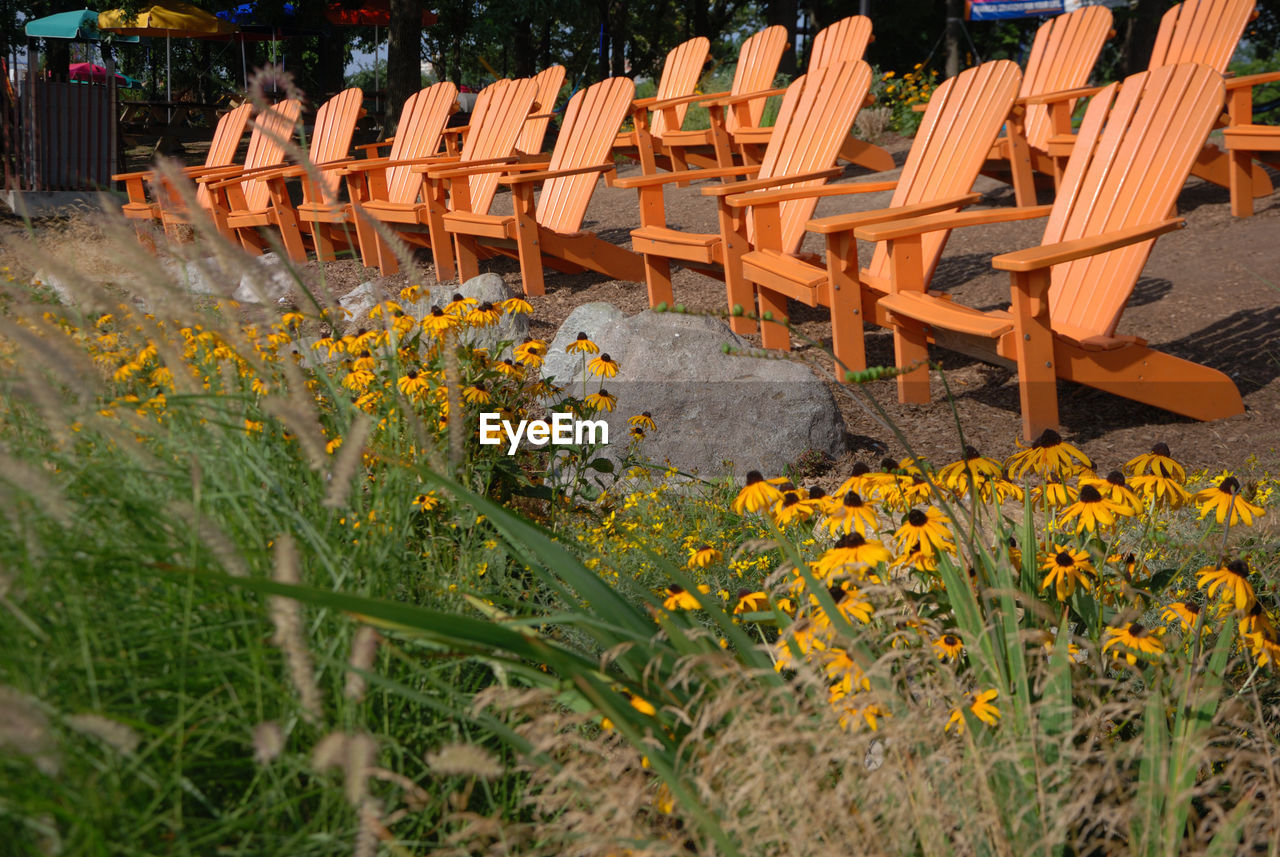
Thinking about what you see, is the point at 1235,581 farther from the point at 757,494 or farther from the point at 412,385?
the point at 412,385

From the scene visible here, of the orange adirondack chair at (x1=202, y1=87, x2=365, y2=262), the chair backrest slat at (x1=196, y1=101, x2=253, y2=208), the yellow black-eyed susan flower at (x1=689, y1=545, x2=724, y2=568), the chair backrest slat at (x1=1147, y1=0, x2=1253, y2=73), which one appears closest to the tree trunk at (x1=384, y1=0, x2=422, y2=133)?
the chair backrest slat at (x1=196, y1=101, x2=253, y2=208)

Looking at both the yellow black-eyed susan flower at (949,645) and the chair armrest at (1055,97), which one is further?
the chair armrest at (1055,97)

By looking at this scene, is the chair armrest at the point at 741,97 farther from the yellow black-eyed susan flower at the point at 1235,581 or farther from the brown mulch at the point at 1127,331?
the yellow black-eyed susan flower at the point at 1235,581

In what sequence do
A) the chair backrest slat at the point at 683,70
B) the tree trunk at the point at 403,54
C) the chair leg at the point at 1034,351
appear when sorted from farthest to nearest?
1. the tree trunk at the point at 403,54
2. the chair backrest slat at the point at 683,70
3. the chair leg at the point at 1034,351

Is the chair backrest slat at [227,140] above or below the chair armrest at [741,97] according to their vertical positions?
below

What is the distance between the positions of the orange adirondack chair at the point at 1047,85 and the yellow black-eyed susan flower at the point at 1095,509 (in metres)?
5.31

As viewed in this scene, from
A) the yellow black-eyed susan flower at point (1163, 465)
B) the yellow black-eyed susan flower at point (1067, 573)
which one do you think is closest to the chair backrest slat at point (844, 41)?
the yellow black-eyed susan flower at point (1163, 465)

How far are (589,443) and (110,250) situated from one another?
1.53 m

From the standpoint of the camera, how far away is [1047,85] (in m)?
7.13

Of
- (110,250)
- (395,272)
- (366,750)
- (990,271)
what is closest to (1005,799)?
(366,750)

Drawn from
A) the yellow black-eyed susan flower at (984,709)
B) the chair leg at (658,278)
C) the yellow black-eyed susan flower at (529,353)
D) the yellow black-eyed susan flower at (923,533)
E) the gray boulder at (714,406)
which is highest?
A: the yellow black-eyed susan flower at (923,533)

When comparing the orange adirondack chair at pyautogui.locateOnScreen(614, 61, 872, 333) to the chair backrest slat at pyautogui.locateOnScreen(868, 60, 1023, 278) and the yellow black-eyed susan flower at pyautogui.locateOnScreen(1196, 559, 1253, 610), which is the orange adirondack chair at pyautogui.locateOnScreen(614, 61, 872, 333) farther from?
the yellow black-eyed susan flower at pyautogui.locateOnScreen(1196, 559, 1253, 610)

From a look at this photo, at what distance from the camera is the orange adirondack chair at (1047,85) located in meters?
6.63

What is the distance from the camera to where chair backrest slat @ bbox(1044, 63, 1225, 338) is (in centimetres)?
376
